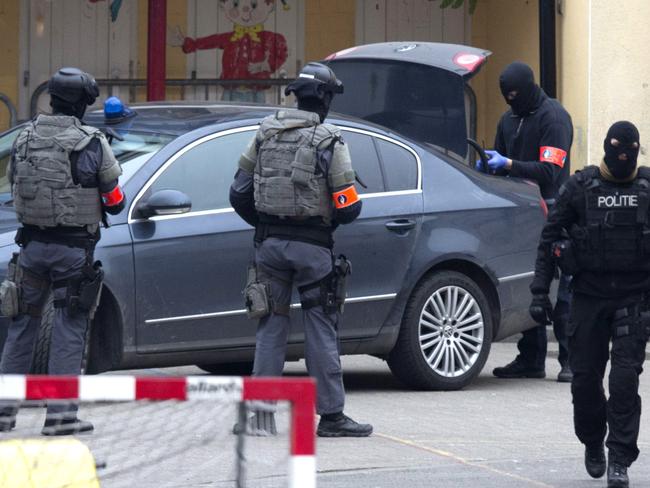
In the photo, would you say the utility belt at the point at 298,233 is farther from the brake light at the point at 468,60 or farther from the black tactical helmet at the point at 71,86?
the brake light at the point at 468,60

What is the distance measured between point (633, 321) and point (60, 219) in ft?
8.22

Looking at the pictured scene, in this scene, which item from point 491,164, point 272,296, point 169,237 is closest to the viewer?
point 272,296

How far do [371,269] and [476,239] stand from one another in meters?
0.83

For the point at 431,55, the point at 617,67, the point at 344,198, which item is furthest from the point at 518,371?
the point at 617,67

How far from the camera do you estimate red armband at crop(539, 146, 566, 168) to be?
9.72 meters

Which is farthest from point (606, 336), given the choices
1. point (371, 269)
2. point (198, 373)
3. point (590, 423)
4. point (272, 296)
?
point (198, 373)

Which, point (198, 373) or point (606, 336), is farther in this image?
point (198, 373)

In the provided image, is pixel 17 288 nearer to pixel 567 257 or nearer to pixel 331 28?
pixel 567 257

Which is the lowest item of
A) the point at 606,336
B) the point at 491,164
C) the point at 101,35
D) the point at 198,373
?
the point at 198,373

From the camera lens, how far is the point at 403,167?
8.99 metres

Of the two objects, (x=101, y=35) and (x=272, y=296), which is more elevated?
(x=101, y=35)

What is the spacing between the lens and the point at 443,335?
29.5 ft

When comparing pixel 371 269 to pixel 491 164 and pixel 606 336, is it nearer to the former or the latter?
pixel 491 164

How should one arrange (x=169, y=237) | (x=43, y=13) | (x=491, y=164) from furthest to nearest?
(x=43, y=13), (x=491, y=164), (x=169, y=237)
